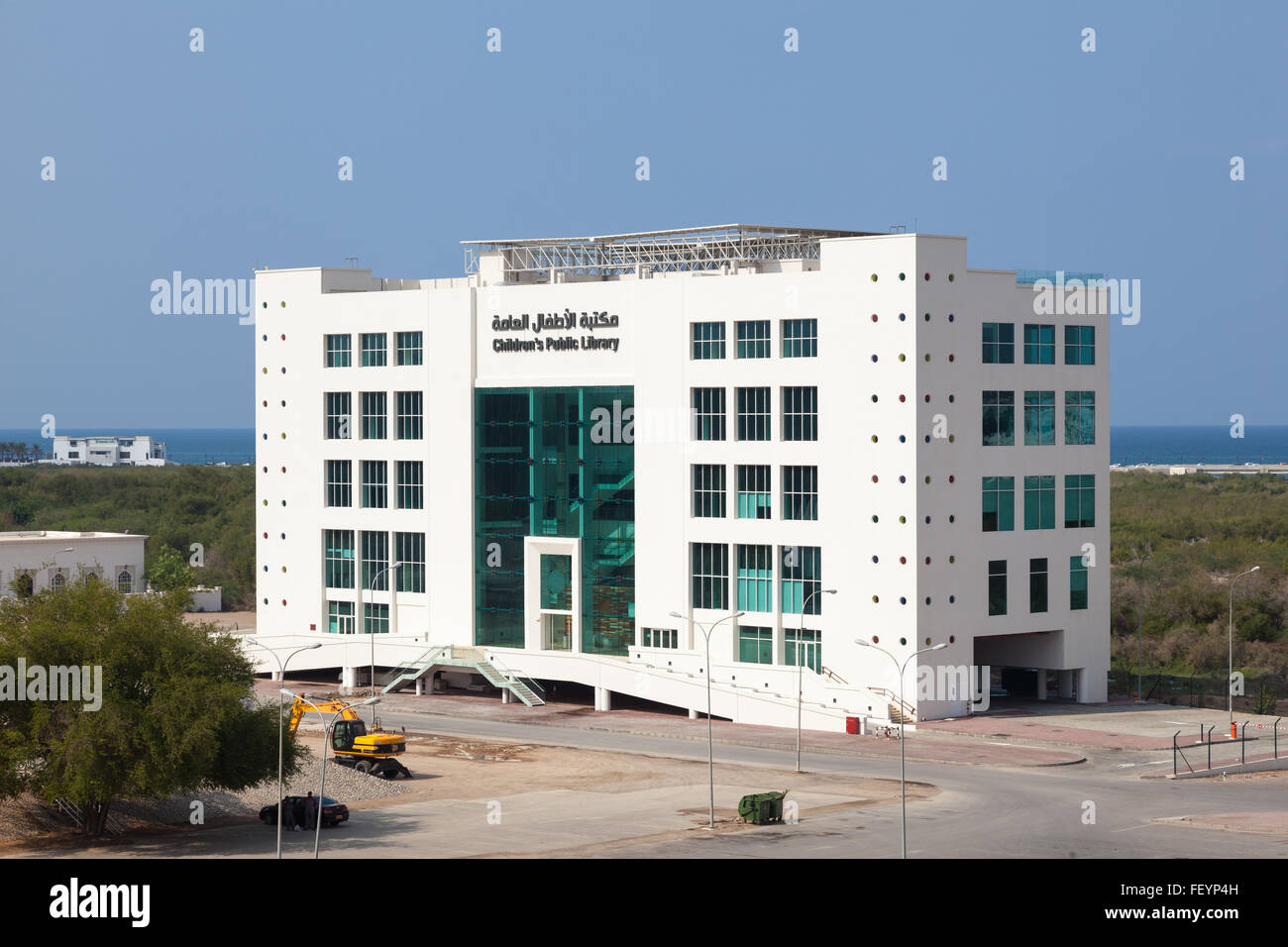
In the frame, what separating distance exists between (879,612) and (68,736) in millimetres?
39375

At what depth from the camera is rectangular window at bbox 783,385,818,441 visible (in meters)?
83.1

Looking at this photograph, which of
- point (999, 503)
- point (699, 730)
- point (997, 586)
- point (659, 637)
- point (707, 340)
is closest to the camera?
point (699, 730)

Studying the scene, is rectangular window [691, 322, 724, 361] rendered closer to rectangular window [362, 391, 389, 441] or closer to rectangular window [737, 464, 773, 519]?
rectangular window [737, 464, 773, 519]

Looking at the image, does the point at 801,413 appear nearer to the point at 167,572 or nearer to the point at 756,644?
the point at 756,644

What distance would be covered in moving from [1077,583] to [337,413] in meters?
41.2

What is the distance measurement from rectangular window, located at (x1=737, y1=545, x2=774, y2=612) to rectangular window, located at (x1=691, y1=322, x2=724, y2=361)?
943 cm

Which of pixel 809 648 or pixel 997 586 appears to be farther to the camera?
A: pixel 809 648

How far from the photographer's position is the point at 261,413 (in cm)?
10244

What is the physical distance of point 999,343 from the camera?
3258 inches

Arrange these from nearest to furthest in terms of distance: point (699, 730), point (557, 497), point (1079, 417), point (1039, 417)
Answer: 1. point (699, 730)
2. point (1039, 417)
3. point (1079, 417)
4. point (557, 497)

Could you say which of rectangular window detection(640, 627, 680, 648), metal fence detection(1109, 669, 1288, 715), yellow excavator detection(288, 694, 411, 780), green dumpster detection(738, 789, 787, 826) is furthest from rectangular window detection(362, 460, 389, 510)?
green dumpster detection(738, 789, 787, 826)

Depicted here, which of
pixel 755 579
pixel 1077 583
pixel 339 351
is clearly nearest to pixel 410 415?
pixel 339 351
